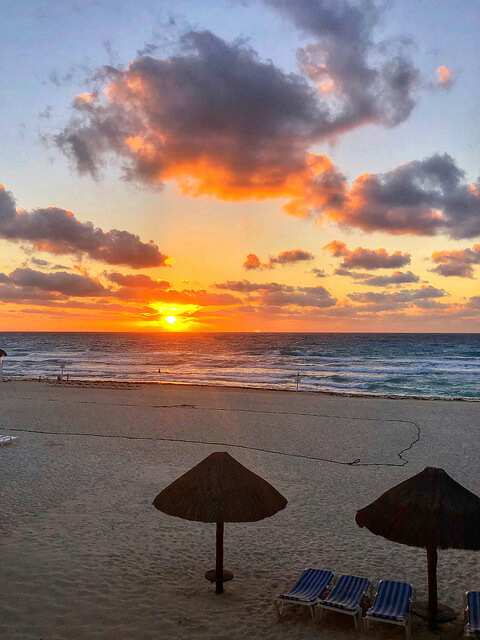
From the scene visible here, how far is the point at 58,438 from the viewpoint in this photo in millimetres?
17172

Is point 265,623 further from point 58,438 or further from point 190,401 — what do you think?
point 190,401

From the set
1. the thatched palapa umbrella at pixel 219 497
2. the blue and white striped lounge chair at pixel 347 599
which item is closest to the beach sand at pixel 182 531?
the blue and white striped lounge chair at pixel 347 599

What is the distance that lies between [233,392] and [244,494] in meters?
24.9

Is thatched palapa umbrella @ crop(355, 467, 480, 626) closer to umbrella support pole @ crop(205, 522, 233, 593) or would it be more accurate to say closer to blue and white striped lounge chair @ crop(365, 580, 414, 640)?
blue and white striped lounge chair @ crop(365, 580, 414, 640)

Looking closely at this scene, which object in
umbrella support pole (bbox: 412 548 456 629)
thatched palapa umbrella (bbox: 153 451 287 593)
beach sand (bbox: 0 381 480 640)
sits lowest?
beach sand (bbox: 0 381 480 640)

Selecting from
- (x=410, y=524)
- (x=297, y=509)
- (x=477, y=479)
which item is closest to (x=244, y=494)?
(x=410, y=524)

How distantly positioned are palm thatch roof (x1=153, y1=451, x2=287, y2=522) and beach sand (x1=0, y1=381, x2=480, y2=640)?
4.36 ft

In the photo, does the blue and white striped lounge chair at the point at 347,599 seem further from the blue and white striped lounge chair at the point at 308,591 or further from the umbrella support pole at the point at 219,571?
the umbrella support pole at the point at 219,571

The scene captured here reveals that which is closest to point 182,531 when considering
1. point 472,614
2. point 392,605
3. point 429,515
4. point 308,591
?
point 308,591

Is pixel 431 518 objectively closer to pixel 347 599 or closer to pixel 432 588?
pixel 432 588

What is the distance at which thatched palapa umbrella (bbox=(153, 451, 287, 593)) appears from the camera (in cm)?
673

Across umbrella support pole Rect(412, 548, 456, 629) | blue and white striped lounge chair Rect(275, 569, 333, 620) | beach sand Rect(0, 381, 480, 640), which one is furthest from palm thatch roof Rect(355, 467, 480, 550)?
beach sand Rect(0, 381, 480, 640)

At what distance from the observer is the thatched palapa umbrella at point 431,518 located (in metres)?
5.91

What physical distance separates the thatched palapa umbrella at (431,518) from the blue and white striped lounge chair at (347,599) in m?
0.95
